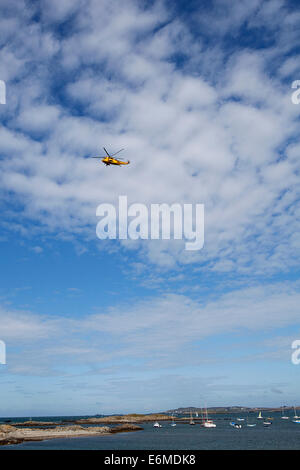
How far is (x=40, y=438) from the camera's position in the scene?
92.0 metres
